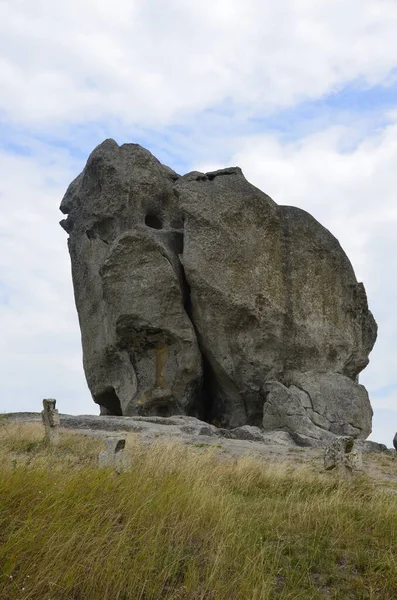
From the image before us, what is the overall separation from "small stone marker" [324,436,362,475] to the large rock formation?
9.08 metres

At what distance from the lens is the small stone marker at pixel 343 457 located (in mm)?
10328

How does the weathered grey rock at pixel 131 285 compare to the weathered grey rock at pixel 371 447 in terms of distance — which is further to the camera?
the weathered grey rock at pixel 131 285

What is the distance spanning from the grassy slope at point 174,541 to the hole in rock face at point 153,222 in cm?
1779

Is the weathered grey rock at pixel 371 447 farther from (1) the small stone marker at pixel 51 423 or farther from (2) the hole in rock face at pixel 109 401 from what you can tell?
(2) the hole in rock face at pixel 109 401

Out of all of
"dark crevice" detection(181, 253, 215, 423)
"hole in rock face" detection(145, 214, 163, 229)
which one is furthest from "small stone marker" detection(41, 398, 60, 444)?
"hole in rock face" detection(145, 214, 163, 229)

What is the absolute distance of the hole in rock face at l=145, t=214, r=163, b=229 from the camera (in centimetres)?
2459

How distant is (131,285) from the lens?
71.1 feet

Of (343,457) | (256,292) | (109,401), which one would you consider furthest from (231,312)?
(343,457)

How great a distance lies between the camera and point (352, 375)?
2366cm

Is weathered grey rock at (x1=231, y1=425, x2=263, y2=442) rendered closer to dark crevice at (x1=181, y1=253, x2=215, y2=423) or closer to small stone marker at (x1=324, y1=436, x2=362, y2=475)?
dark crevice at (x1=181, y1=253, x2=215, y2=423)

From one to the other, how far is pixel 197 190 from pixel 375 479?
44.7ft

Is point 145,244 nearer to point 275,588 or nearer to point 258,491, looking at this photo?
point 258,491

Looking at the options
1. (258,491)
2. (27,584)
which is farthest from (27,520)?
(258,491)

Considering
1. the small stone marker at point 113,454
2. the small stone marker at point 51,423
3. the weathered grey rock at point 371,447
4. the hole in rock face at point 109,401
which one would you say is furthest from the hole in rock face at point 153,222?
the small stone marker at point 113,454
